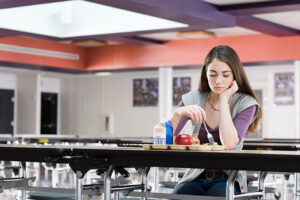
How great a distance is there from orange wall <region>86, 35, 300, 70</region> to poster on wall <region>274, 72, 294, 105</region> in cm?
247

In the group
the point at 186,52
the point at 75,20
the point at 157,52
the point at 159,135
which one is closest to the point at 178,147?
the point at 159,135

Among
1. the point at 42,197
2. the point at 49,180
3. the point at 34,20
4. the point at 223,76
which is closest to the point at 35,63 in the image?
the point at 34,20

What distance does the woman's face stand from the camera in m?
2.61

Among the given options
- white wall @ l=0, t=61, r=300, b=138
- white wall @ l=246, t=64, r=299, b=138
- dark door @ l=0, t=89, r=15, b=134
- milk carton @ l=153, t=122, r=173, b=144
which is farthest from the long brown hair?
dark door @ l=0, t=89, r=15, b=134

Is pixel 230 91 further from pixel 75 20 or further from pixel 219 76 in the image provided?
pixel 75 20

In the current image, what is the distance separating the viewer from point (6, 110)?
15211mm

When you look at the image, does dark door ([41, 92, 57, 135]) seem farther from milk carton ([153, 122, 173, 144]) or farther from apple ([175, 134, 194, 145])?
apple ([175, 134, 194, 145])

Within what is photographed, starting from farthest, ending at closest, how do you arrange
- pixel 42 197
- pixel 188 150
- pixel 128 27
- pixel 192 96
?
pixel 128 27, pixel 42 197, pixel 192 96, pixel 188 150

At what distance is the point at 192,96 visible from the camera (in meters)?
2.79

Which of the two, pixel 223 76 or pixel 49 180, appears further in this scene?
pixel 49 180

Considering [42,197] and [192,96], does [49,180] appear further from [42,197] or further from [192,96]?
[192,96]

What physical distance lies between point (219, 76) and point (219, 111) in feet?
0.50

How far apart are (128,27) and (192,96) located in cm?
694

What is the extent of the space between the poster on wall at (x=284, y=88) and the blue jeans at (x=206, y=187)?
11.1m
